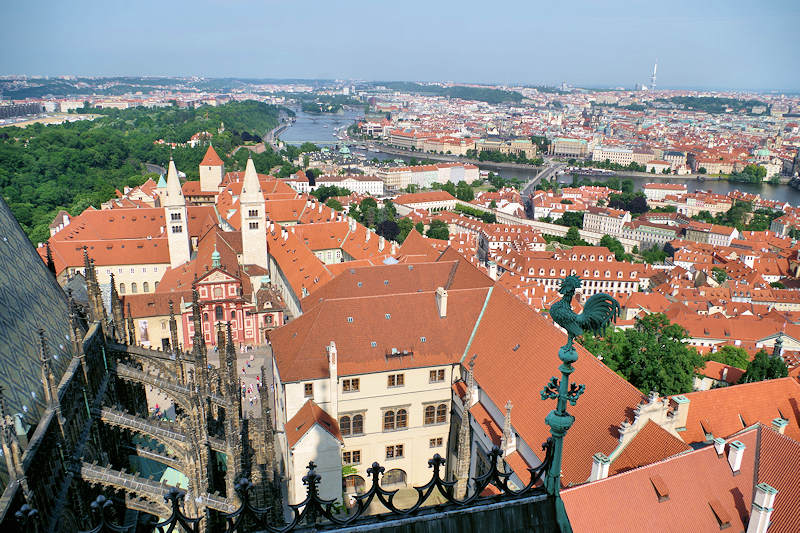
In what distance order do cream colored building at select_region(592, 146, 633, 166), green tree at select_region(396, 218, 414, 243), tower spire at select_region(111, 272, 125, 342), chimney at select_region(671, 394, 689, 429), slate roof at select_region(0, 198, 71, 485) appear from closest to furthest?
slate roof at select_region(0, 198, 71, 485) → chimney at select_region(671, 394, 689, 429) → tower spire at select_region(111, 272, 125, 342) → green tree at select_region(396, 218, 414, 243) → cream colored building at select_region(592, 146, 633, 166)

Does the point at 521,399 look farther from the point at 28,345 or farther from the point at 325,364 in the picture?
the point at 28,345

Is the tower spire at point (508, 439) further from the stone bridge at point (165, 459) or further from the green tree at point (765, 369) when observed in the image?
the green tree at point (765, 369)

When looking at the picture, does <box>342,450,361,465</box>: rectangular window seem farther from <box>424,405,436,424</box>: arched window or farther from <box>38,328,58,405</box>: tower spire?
<box>38,328,58,405</box>: tower spire

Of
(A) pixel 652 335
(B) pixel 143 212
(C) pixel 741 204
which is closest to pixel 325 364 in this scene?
(A) pixel 652 335

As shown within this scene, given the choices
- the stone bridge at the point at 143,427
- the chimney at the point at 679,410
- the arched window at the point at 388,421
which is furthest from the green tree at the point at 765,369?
the stone bridge at the point at 143,427

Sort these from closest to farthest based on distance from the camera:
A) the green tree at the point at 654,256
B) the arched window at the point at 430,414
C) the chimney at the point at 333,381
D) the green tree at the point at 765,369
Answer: the chimney at the point at 333,381 → the arched window at the point at 430,414 → the green tree at the point at 765,369 → the green tree at the point at 654,256

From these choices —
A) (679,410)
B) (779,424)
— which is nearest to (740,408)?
(779,424)

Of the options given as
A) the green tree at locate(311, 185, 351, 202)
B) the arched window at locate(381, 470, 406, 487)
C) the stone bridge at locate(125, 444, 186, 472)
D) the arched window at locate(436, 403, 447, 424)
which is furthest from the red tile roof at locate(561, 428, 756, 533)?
the green tree at locate(311, 185, 351, 202)
